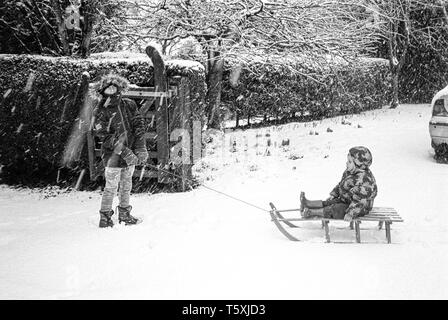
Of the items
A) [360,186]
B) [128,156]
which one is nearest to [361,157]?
[360,186]

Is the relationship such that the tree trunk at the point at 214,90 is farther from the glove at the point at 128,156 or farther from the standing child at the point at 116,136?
the glove at the point at 128,156

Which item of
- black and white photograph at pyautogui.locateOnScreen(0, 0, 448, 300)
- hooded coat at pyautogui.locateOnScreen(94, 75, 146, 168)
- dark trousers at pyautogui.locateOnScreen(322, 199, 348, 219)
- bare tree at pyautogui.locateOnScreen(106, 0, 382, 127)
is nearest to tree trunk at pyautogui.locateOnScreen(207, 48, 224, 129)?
black and white photograph at pyautogui.locateOnScreen(0, 0, 448, 300)

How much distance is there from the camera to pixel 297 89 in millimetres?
13148

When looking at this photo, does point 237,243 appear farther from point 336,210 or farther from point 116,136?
point 116,136

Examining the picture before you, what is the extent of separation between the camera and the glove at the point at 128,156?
5.32 meters

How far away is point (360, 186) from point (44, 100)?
5831 mm

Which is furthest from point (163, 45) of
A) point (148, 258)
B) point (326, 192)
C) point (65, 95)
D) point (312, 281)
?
point (312, 281)

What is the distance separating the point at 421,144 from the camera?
9.27m

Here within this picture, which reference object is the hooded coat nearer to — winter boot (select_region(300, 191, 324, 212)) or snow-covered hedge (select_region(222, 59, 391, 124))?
winter boot (select_region(300, 191, 324, 212))

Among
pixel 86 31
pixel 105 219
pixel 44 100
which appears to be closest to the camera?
pixel 105 219

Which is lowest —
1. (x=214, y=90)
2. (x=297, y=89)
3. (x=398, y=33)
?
(x=214, y=90)

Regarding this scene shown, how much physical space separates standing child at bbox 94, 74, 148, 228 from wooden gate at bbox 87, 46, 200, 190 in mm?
1339
